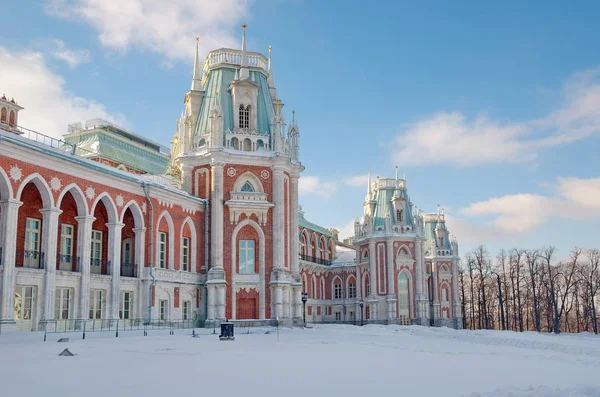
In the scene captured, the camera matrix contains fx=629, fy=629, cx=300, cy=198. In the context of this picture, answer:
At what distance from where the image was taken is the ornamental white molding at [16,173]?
89.5 ft

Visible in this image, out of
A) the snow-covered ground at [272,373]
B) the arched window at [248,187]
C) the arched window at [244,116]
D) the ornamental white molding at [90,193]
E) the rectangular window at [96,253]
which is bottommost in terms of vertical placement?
the snow-covered ground at [272,373]

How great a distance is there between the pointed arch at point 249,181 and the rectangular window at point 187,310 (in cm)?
817

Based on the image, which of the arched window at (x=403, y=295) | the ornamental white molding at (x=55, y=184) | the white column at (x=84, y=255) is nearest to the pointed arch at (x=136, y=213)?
the white column at (x=84, y=255)

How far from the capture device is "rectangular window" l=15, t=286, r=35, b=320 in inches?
1091

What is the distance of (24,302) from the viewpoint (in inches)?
1104

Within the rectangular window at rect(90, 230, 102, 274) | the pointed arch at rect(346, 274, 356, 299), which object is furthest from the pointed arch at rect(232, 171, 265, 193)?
the pointed arch at rect(346, 274, 356, 299)

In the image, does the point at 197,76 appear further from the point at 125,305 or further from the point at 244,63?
the point at 125,305

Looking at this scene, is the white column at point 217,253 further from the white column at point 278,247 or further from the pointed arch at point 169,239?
the white column at point 278,247

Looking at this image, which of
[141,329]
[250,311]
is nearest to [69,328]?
[141,329]

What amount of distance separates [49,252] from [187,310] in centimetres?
1261

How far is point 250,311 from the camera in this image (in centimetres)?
4159

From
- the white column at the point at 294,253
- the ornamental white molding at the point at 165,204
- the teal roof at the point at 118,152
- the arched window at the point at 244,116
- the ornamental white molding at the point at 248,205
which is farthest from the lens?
the teal roof at the point at 118,152

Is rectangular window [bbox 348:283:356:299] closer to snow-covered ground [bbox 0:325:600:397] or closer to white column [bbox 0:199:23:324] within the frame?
white column [bbox 0:199:23:324]

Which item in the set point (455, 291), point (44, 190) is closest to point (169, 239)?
point (44, 190)
